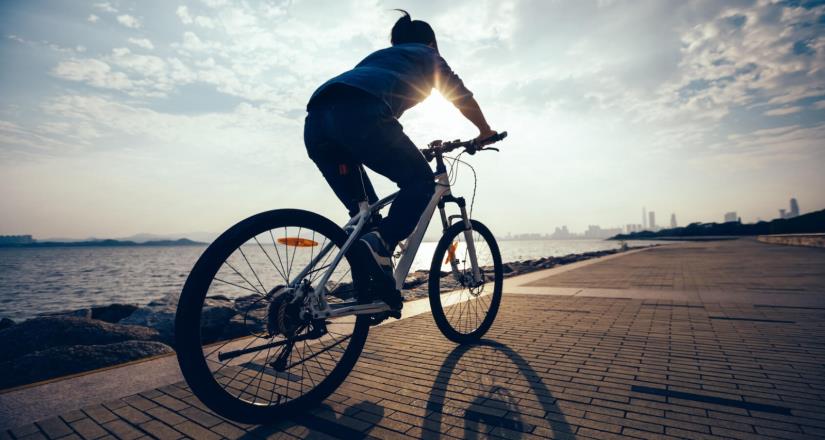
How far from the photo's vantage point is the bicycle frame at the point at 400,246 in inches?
88.5

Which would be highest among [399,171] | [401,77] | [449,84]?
[449,84]

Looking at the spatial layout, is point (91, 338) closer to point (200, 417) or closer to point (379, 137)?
point (200, 417)

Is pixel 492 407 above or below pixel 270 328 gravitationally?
below

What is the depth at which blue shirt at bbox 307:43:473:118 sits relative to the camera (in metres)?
2.43

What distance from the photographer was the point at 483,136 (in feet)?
11.5

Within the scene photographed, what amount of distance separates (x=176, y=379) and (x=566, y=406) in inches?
→ 94.5

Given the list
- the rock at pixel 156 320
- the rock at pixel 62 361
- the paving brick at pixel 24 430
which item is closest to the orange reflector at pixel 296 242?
the paving brick at pixel 24 430

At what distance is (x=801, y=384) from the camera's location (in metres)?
2.41

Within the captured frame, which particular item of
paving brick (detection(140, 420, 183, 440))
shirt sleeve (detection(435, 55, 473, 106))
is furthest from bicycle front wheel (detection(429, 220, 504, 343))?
paving brick (detection(140, 420, 183, 440))

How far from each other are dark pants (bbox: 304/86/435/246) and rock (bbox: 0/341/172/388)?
7.80 ft

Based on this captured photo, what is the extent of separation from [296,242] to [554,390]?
1752 mm

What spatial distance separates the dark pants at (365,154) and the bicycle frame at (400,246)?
0.46 ft

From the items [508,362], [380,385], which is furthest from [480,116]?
[380,385]

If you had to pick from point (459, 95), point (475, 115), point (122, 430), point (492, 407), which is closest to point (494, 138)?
point (475, 115)
